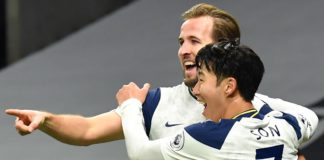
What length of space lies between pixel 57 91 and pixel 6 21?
174 centimetres

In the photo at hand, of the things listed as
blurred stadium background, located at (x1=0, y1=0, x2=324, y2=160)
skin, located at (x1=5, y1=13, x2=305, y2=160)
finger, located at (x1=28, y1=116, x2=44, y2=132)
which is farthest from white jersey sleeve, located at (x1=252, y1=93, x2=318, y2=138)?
blurred stadium background, located at (x1=0, y1=0, x2=324, y2=160)

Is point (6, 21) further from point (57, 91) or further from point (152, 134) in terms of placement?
point (152, 134)

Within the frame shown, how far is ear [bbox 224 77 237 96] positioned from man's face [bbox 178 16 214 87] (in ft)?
1.41

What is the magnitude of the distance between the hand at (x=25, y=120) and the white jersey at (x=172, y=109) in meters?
0.52

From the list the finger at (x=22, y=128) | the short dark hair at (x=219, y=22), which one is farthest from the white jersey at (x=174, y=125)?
the finger at (x=22, y=128)

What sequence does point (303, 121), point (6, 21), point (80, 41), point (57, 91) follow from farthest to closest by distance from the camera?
point (6, 21)
point (80, 41)
point (57, 91)
point (303, 121)

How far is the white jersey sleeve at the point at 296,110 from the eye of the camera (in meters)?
3.29

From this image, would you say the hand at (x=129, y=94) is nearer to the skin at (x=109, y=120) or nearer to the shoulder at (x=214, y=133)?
the skin at (x=109, y=120)

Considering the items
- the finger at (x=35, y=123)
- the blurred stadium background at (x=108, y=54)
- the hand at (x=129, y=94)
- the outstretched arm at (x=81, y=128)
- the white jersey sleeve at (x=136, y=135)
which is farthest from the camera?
the blurred stadium background at (x=108, y=54)

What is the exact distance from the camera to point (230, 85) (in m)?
2.99

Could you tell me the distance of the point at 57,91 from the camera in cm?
665

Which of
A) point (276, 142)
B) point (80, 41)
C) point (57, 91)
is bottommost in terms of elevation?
point (276, 142)

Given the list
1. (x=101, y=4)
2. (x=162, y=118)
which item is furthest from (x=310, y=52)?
(x=162, y=118)

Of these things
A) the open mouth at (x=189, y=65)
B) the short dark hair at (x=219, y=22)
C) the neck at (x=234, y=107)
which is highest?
the short dark hair at (x=219, y=22)
